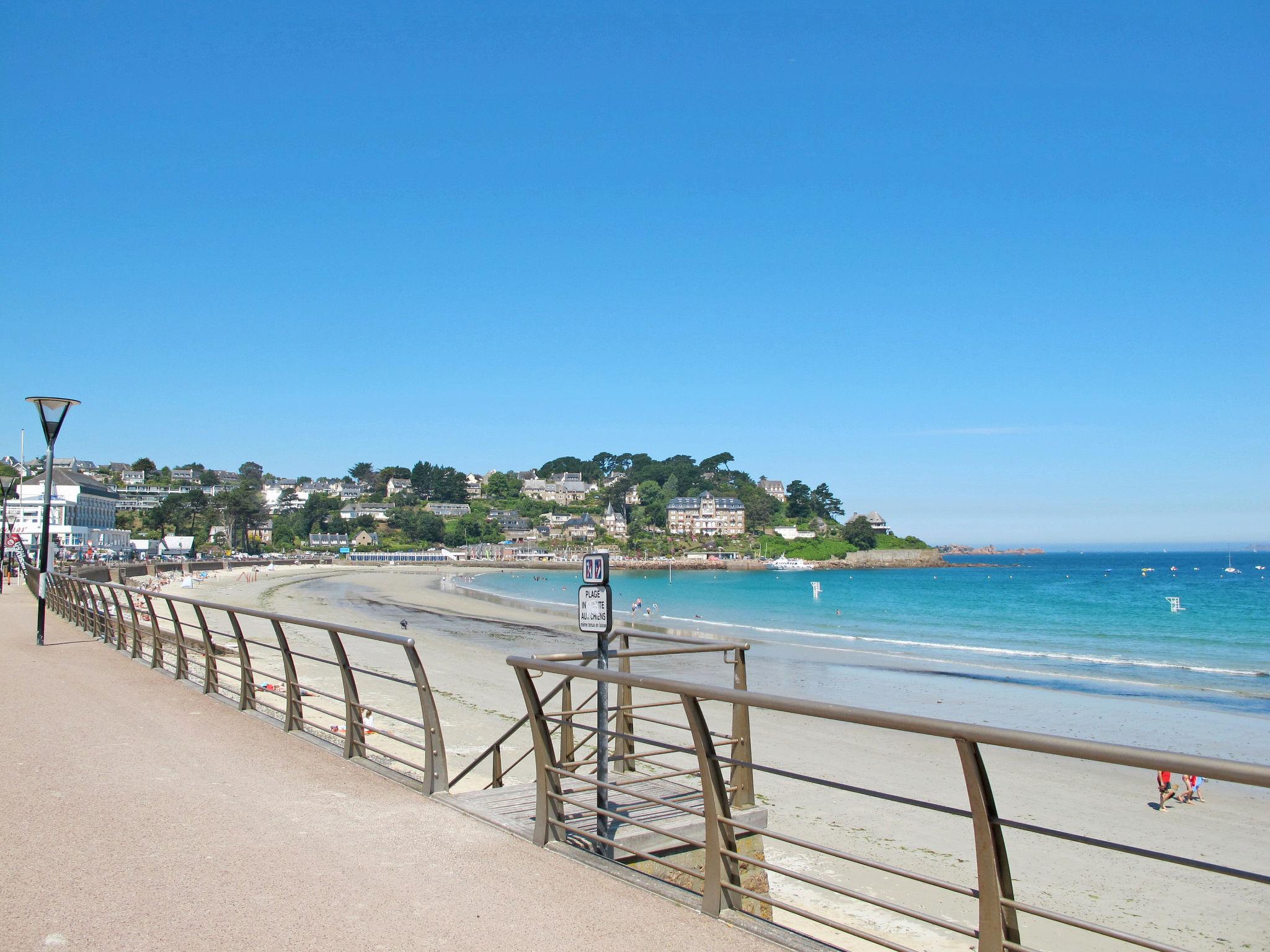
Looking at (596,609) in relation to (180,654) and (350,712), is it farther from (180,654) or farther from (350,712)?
(180,654)

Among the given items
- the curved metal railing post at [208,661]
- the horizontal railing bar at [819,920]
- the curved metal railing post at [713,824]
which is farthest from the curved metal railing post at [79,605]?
the horizontal railing bar at [819,920]

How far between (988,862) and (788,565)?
156325mm

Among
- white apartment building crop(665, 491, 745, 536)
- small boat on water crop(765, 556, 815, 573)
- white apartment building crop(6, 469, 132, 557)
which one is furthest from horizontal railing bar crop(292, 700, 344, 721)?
white apartment building crop(665, 491, 745, 536)

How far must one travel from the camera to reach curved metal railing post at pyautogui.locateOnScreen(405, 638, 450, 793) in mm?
5824

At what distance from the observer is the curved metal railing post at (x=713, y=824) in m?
3.94

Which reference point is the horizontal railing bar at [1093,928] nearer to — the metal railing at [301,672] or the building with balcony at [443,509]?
the metal railing at [301,672]

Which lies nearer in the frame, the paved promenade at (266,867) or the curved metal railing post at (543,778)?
the paved promenade at (266,867)

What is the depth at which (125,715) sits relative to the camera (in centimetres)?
852

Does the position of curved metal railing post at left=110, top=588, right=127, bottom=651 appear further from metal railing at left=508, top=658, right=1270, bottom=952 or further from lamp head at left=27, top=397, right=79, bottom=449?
metal railing at left=508, top=658, right=1270, bottom=952

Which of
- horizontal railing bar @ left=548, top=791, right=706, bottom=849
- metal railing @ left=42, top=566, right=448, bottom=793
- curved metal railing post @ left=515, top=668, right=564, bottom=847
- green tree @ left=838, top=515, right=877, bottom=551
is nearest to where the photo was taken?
horizontal railing bar @ left=548, top=791, right=706, bottom=849

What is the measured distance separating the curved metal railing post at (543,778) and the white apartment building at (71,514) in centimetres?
8140

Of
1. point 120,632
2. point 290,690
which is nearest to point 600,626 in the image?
point 290,690

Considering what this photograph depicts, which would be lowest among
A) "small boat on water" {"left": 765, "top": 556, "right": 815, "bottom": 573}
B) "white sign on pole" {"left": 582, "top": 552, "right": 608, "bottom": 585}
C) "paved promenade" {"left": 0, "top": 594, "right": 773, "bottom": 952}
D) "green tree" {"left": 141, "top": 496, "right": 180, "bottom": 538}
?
"small boat on water" {"left": 765, "top": 556, "right": 815, "bottom": 573}

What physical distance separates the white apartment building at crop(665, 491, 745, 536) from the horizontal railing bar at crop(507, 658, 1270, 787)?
7264 inches
